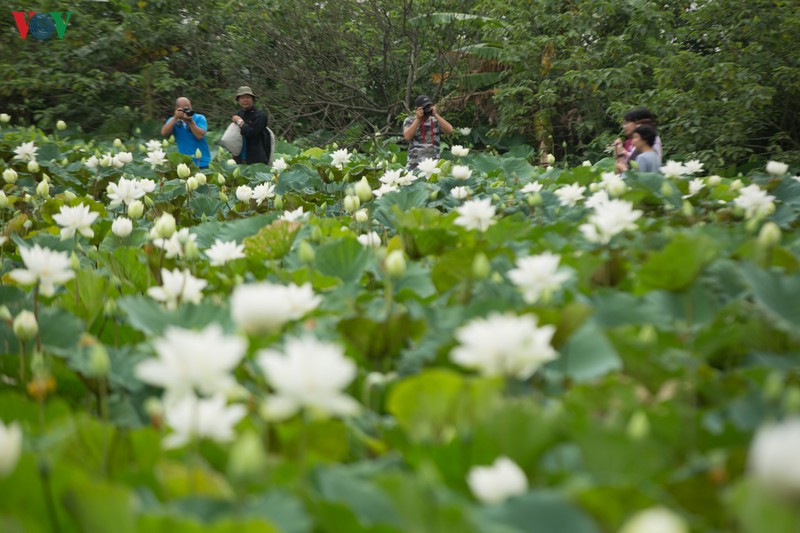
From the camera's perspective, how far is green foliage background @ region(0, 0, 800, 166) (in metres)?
7.37

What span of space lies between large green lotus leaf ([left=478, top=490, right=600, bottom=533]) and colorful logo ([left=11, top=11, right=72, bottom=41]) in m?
11.4

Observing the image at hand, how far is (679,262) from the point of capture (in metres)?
1.33

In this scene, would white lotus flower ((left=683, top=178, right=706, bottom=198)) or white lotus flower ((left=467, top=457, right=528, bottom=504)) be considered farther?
white lotus flower ((left=683, top=178, right=706, bottom=198))

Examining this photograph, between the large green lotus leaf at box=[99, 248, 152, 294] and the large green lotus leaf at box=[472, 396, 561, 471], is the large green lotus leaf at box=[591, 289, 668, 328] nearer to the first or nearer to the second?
the large green lotus leaf at box=[472, 396, 561, 471]

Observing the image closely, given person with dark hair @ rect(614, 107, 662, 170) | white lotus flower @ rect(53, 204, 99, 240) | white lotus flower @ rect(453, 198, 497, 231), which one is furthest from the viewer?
person with dark hair @ rect(614, 107, 662, 170)

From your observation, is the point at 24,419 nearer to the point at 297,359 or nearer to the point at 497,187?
the point at 297,359

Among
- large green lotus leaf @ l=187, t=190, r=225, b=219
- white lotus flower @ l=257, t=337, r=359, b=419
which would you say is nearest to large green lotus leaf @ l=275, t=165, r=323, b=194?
large green lotus leaf @ l=187, t=190, r=225, b=219

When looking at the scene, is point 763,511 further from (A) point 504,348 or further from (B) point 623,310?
(B) point 623,310

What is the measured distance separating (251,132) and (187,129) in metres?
0.78

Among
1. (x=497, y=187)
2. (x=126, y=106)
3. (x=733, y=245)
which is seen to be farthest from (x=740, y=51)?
(x=126, y=106)

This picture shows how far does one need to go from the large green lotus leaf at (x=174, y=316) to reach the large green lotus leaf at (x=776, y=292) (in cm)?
88

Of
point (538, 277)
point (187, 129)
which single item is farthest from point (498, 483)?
point (187, 129)

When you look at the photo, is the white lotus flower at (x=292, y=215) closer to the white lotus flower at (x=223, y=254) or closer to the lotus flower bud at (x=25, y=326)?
the white lotus flower at (x=223, y=254)

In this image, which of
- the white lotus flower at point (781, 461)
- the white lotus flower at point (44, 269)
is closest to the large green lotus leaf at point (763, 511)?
the white lotus flower at point (781, 461)
